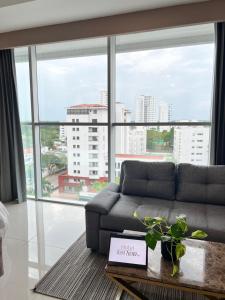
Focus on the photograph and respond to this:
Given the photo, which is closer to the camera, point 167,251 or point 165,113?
point 167,251

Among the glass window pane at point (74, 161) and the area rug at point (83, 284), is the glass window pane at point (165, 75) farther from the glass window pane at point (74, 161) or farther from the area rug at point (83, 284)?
the area rug at point (83, 284)

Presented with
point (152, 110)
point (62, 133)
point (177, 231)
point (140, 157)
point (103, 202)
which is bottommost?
point (103, 202)

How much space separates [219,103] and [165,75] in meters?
0.85

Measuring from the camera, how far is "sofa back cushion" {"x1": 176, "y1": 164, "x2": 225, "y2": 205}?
2613mm

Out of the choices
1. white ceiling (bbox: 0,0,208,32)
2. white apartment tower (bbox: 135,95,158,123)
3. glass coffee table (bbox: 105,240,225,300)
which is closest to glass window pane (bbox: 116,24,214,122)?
white apartment tower (bbox: 135,95,158,123)

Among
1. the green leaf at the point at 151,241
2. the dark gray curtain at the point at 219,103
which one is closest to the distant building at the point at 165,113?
the dark gray curtain at the point at 219,103

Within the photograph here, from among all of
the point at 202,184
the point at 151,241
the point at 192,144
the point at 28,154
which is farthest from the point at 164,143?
the point at 28,154

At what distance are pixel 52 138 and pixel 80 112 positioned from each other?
71 cm

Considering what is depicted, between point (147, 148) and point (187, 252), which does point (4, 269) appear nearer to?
point (187, 252)


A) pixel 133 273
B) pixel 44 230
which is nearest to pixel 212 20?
pixel 133 273

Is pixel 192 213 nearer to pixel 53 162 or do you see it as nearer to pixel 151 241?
pixel 151 241

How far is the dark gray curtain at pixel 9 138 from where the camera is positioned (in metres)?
3.71

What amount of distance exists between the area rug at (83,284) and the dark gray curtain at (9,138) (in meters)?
1.96

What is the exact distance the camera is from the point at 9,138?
384cm
